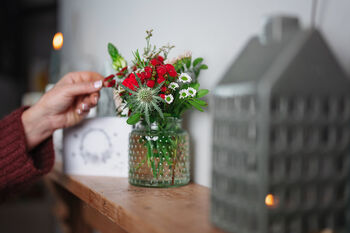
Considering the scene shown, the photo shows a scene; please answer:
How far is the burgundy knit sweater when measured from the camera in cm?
88

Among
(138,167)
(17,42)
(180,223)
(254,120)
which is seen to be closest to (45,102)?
(138,167)

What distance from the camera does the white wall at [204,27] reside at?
51cm

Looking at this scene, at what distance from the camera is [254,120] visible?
38 centimetres

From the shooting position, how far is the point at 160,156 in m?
0.72

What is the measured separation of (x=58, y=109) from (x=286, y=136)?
2.29 feet

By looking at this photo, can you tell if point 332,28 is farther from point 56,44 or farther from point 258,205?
point 56,44

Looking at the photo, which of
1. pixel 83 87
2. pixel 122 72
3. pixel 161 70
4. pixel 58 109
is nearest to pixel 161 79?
pixel 161 70

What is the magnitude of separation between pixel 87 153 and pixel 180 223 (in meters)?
0.51

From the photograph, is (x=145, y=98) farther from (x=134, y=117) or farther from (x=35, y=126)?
(x=35, y=126)

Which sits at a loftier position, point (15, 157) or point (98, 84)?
point (98, 84)

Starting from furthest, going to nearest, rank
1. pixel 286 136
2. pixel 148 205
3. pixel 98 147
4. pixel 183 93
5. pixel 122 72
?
pixel 98 147 < pixel 122 72 < pixel 183 93 < pixel 148 205 < pixel 286 136

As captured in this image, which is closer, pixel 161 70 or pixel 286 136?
pixel 286 136

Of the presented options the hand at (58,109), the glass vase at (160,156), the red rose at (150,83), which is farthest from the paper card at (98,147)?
the red rose at (150,83)

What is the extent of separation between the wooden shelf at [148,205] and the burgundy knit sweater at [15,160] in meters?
0.14
